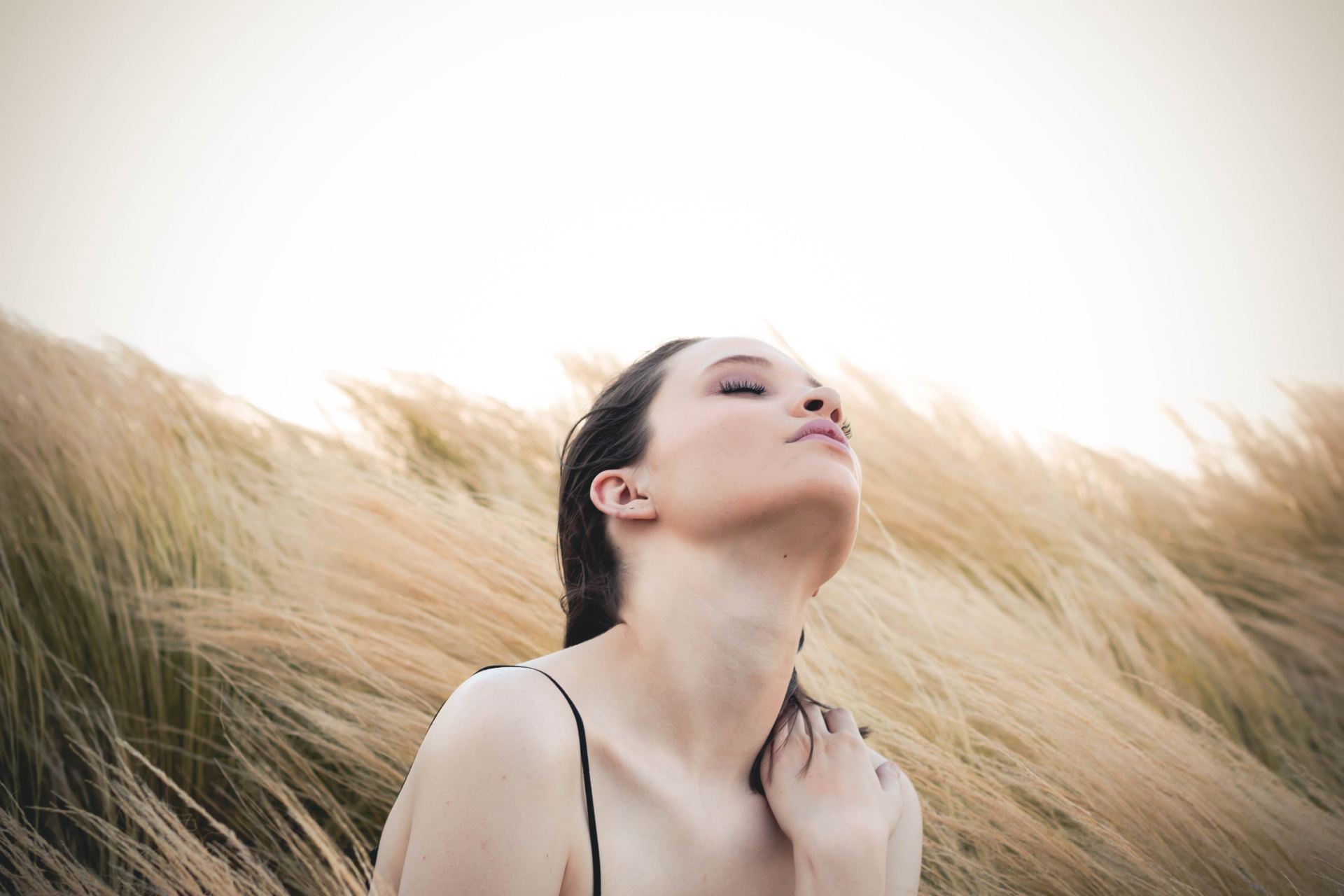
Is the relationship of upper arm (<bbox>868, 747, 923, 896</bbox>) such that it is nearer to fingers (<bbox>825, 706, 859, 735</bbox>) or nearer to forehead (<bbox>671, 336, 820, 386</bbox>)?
fingers (<bbox>825, 706, 859, 735</bbox>)

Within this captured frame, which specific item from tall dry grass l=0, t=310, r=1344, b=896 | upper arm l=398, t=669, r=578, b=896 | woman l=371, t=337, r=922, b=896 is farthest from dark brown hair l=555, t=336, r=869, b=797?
tall dry grass l=0, t=310, r=1344, b=896

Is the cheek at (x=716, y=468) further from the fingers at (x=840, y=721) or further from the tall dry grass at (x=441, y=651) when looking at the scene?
the tall dry grass at (x=441, y=651)

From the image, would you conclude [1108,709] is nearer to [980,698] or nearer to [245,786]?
[980,698]

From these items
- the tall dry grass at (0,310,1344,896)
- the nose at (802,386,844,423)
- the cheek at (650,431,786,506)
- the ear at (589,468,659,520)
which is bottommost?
the tall dry grass at (0,310,1344,896)

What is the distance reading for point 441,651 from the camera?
2246 millimetres

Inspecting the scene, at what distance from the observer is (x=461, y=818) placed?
1190mm

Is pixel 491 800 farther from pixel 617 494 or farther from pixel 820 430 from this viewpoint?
pixel 820 430

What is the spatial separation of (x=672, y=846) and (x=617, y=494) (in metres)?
0.59

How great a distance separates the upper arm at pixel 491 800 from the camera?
1174 millimetres

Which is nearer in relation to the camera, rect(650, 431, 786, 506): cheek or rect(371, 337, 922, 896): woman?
rect(371, 337, 922, 896): woman

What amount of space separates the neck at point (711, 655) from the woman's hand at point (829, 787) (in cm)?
7

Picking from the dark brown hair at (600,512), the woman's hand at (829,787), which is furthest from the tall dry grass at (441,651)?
the dark brown hair at (600,512)

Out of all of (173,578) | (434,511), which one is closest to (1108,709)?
(434,511)

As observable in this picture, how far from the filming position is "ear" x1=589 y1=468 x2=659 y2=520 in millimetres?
1607
